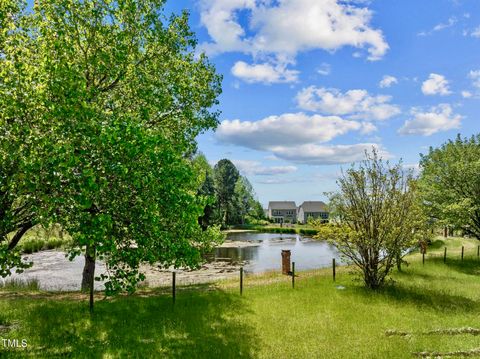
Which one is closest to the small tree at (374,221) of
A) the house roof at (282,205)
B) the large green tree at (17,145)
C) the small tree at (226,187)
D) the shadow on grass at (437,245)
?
the large green tree at (17,145)

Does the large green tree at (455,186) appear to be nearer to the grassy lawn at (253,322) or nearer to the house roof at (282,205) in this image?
the grassy lawn at (253,322)

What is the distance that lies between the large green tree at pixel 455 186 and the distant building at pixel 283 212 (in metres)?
106

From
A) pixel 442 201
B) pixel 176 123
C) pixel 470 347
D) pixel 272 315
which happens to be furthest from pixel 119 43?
pixel 442 201

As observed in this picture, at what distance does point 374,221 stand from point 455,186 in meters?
19.9

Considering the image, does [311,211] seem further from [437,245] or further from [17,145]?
[17,145]

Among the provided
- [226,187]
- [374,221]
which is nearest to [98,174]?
[374,221]

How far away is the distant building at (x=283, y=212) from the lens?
472 feet

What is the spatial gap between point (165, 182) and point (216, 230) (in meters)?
10.6

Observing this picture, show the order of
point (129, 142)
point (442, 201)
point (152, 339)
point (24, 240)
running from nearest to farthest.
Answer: point (129, 142) < point (152, 339) < point (442, 201) < point (24, 240)

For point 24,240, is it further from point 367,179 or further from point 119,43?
point 367,179

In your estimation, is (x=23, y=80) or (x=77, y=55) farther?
(x=77, y=55)

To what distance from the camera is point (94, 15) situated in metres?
17.2

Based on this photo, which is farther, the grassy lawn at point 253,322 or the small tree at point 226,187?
the small tree at point 226,187

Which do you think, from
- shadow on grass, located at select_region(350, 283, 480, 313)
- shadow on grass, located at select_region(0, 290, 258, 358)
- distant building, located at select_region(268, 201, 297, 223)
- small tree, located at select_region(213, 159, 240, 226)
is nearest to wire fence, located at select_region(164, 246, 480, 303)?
shadow on grass, located at select_region(0, 290, 258, 358)
